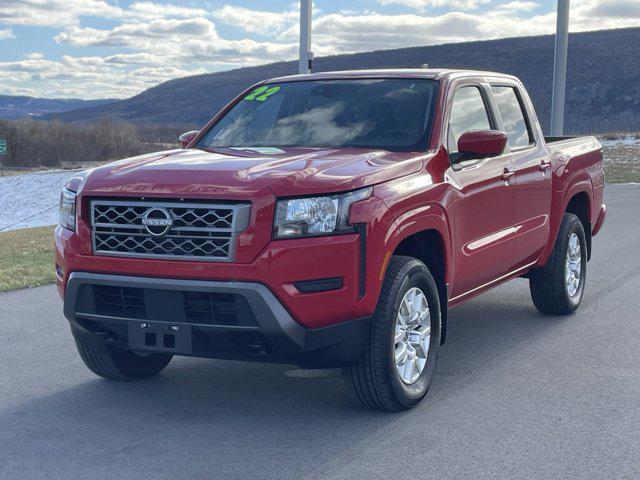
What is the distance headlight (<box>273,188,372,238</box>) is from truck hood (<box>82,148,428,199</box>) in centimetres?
5

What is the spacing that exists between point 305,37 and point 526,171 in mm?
9548

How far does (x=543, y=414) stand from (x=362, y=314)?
46.4 inches

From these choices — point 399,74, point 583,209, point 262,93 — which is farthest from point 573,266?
point 262,93

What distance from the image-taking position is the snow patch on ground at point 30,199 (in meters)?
46.9

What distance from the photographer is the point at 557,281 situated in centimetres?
766

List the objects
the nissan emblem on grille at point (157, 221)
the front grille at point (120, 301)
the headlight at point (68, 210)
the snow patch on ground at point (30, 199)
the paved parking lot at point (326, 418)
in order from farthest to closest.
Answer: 1. the snow patch on ground at point (30, 199)
2. the headlight at point (68, 210)
3. the front grille at point (120, 301)
4. the nissan emblem on grille at point (157, 221)
5. the paved parking lot at point (326, 418)

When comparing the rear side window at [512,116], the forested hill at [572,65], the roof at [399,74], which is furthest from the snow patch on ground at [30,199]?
the forested hill at [572,65]

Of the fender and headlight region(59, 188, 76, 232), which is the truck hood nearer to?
headlight region(59, 188, 76, 232)

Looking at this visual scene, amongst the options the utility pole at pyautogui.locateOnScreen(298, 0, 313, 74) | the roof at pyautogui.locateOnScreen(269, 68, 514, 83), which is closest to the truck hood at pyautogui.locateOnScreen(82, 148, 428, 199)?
the roof at pyautogui.locateOnScreen(269, 68, 514, 83)

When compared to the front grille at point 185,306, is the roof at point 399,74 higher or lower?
higher

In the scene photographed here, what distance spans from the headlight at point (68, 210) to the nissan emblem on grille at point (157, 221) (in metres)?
0.57

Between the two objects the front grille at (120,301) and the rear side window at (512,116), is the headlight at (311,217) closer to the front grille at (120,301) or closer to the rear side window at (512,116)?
the front grille at (120,301)

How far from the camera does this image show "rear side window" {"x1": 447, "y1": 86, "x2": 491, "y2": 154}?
20.1 ft

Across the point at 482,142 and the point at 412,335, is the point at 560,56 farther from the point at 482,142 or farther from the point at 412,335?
the point at 412,335
